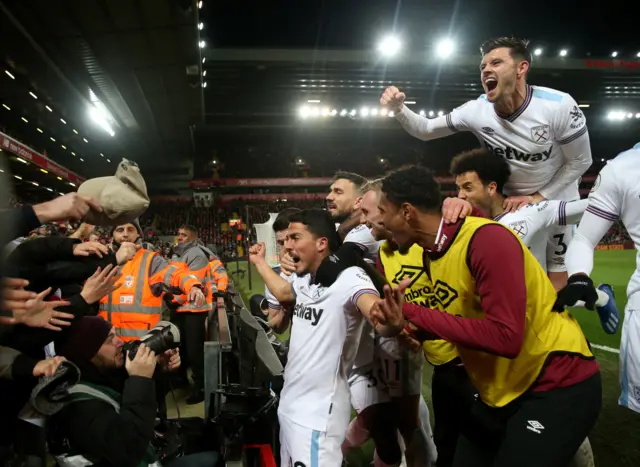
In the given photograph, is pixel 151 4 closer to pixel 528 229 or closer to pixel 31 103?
pixel 31 103

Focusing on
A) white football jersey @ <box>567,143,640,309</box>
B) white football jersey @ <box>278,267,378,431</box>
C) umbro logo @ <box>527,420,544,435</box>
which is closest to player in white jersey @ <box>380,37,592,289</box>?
white football jersey @ <box>567,143,640,309</box>

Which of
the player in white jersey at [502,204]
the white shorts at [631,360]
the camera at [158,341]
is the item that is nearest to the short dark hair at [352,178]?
the player in white jersey at [502,204]

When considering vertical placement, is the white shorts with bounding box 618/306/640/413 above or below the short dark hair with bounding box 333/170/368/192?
below

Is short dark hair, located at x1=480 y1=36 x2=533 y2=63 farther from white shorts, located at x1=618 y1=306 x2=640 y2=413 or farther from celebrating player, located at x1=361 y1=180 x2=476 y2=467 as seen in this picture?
white shorts, located at x1=618 y1=306 x2=640 y2=413

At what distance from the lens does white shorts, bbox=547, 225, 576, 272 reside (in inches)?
118

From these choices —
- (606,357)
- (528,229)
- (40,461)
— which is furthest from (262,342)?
(606,357)

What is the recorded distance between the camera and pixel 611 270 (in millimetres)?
15227

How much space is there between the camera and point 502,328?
1.67m

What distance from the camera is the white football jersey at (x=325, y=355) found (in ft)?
7.53

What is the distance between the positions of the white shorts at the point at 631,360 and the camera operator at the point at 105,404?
269 centimetres

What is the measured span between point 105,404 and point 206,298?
3910mm

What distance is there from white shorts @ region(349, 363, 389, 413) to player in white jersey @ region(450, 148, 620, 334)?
135 centimetres

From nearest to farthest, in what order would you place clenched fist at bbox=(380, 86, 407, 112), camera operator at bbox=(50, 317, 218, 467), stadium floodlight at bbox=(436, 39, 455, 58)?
camera operator at bbox=(50, 317, 218, 467) → clenched fist at bbox=(380, 86, 407, 112) → stadium floodlight at bbox=(436, 39, 455, 58)

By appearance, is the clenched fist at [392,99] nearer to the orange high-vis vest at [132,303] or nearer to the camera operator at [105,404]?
the camera operator at [105,404]
